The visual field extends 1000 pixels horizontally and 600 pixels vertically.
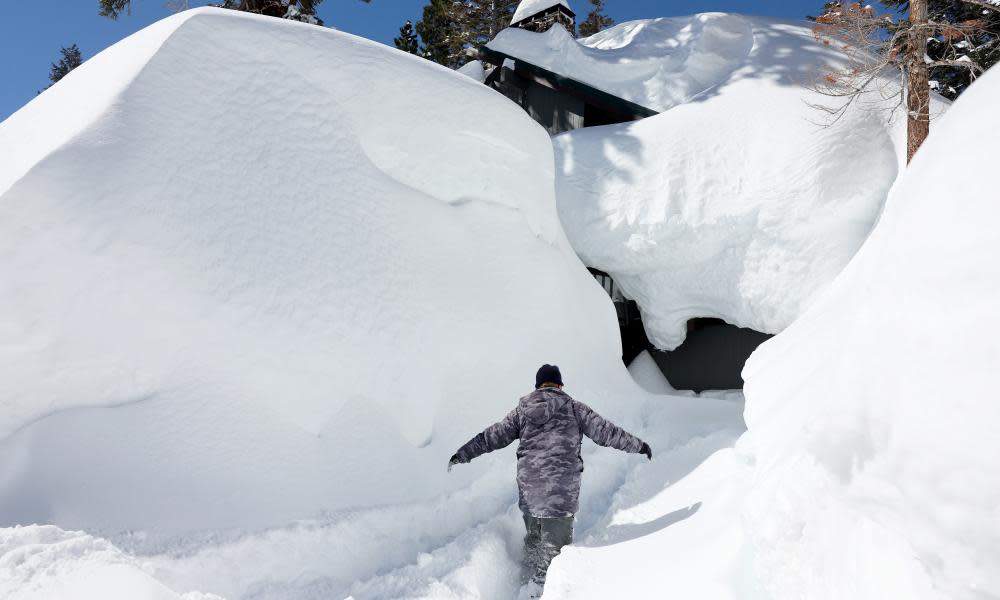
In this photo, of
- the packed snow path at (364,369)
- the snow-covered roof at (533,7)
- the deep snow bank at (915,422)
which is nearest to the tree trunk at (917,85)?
the packed snow path at (364,369)

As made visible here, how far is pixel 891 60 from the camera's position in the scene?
8.20 m

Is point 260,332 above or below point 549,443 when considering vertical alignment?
above

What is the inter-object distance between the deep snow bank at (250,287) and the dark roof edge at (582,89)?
6.15 metres

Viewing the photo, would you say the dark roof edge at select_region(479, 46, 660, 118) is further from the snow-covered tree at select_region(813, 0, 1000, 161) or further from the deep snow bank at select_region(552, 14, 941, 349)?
the snow-covered tree at select_region(813, 0, 1000, 161)

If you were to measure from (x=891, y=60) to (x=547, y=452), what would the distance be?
8.72m

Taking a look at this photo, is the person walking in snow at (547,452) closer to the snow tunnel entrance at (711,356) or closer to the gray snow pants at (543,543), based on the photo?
the gray snow pants at (543,543)

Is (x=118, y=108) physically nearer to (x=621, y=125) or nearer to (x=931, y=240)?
(x=931, y=240)

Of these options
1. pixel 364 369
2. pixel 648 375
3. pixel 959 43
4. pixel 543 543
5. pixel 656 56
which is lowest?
pixel 648 375

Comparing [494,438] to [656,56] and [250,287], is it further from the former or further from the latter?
[656,56]

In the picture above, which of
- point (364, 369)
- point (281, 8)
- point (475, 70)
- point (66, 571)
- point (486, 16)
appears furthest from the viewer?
point (486, 16)

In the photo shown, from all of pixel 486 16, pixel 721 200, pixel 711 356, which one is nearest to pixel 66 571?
pixel 721 200

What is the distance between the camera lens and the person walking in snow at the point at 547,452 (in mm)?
3342

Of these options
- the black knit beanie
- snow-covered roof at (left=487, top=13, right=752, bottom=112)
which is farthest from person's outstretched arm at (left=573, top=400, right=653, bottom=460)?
snow-covered roof at (left=487, top=13, right=752, bottom=112)

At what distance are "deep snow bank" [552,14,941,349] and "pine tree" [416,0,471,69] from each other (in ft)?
49.0
